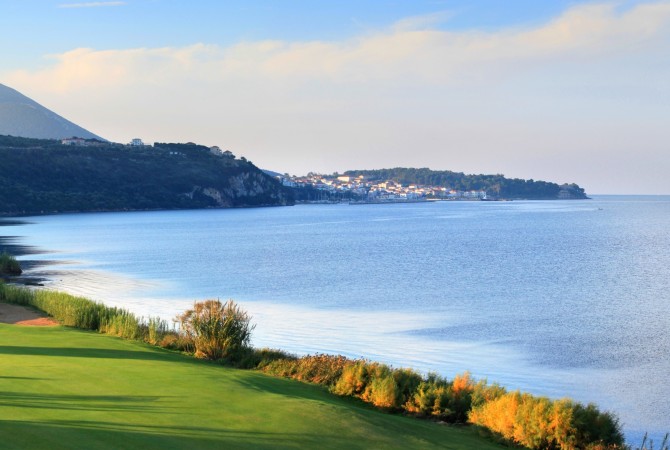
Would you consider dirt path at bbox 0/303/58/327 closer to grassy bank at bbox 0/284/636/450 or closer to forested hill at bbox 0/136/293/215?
grassy bank at bbox 0/284/636/450

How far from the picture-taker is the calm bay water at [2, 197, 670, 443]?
21.2 m

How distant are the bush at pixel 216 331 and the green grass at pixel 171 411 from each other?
7.54ft

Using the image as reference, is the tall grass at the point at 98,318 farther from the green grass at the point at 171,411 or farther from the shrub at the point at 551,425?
the shrub at the point at 551,425

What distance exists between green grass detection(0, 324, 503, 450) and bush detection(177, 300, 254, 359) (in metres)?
2.30

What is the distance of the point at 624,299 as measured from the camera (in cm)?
3697

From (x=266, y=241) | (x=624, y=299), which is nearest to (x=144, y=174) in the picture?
(x=266, y=241)

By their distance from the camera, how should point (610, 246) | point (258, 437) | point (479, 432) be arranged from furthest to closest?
point (610, 246) → point (479, 432) → point (258, 437)

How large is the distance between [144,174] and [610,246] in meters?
131

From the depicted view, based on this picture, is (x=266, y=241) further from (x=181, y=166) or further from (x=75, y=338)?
(x=181, y=166)

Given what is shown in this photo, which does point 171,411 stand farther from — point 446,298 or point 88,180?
point 88,180

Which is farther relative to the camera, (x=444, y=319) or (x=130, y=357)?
(x=444, y=319)

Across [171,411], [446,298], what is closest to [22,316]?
[171,411]

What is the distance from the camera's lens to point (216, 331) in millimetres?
16500

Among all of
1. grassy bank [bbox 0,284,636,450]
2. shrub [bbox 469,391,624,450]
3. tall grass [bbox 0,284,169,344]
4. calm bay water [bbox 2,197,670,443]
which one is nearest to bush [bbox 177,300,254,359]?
grassy bank [bbox 0,284,636,450]
